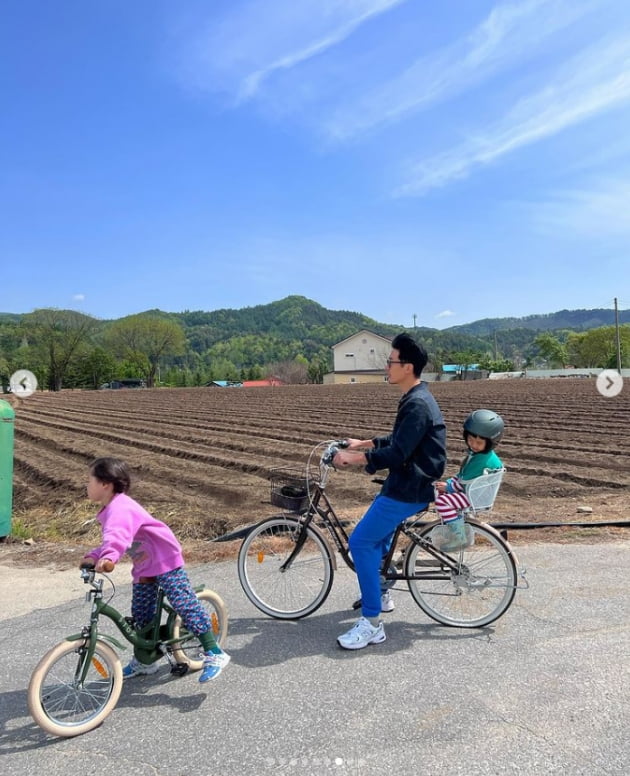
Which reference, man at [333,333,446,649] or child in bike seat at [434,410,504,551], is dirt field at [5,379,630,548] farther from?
man at [333,333,446,649]

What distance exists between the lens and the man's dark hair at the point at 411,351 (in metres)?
3.72

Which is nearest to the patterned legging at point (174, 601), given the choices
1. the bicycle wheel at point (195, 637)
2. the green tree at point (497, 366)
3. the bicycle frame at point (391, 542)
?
the bicycle wheel at point (195, 637)

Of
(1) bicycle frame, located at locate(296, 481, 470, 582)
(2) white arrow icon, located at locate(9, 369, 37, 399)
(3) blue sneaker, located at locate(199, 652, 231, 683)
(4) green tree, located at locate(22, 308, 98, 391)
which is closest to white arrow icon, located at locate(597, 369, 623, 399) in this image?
(1) bicycle frame, located at locate(296, 481, 470, 582)

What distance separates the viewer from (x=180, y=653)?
3.44m

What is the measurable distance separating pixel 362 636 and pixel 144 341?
11575cm

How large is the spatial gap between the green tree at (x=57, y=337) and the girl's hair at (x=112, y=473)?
94.0m

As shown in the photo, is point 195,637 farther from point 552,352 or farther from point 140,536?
point 552,352

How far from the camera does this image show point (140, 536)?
3.33m

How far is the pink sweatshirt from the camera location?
10.2 ft

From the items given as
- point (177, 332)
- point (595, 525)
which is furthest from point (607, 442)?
point (177, 332)

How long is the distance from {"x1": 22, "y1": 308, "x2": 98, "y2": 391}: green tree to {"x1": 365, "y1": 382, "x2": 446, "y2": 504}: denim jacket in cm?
9427

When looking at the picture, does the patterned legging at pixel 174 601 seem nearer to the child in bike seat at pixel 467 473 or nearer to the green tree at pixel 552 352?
the child in bike seat at pixel 467 473

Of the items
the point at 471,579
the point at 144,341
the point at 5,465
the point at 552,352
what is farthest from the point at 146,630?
the point at 552,352

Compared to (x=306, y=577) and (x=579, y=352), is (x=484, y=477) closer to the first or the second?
(x=306, y=577)
